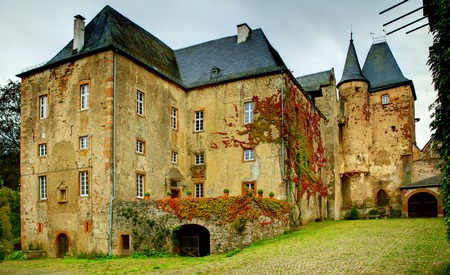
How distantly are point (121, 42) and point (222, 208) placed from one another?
11241 mm

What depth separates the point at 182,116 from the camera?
2934 cm

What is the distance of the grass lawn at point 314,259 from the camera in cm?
1446

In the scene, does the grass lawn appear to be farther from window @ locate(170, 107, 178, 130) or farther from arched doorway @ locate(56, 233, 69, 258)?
window @ locate(170, 107, 178, 130)

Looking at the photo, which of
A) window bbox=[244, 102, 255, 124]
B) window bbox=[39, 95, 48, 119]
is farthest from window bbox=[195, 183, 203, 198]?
window bbox=[39, 95, 48, 119]

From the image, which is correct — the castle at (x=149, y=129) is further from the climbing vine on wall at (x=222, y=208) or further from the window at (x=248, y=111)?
the climbing vine on wall at (x=222, y=208)

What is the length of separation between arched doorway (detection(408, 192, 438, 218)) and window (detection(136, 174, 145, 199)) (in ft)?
71.5

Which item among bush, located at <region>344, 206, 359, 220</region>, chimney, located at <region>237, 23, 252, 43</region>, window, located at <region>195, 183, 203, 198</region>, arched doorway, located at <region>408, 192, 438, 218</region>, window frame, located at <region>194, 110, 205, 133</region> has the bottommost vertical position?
bush, located at <region>344, 206, 359, 220</region>

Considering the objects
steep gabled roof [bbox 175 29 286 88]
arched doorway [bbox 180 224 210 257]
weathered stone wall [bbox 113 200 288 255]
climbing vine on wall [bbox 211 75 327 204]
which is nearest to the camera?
weathered stone wall [bbox 113 200 288 255]

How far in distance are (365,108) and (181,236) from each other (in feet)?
86.8

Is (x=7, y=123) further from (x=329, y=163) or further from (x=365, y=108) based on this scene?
(x=365, y=108)

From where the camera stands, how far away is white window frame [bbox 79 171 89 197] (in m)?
24.0

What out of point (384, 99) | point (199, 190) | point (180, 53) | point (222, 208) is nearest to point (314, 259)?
point (222, 208)

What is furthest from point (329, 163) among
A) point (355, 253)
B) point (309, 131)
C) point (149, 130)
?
point (355, 253)

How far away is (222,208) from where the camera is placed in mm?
21078
